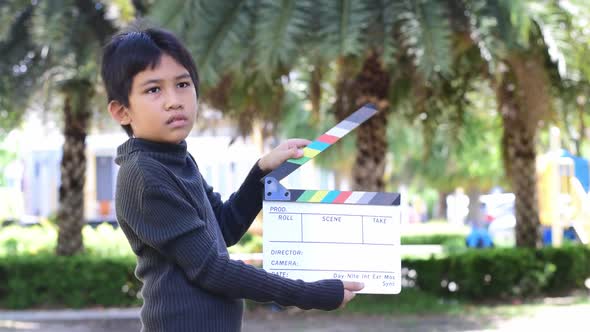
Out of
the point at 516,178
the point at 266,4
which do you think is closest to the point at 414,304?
the point at 516,178

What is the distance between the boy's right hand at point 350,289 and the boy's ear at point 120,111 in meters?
0.71

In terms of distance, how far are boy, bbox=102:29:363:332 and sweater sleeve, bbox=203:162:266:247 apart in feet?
0.92

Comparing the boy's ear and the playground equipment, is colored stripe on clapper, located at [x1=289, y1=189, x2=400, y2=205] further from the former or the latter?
the playground equipment

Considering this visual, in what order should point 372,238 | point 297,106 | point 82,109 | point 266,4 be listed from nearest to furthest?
point 372,238
point 266,4
point 82,109
point 297,106

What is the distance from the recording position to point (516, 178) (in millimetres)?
11492

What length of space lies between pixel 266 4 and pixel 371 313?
3920mm

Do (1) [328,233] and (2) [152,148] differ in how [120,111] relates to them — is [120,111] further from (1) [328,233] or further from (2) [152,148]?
(1) [328,233]

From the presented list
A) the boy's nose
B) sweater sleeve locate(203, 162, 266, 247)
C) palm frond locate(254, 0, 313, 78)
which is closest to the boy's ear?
the boy's nose

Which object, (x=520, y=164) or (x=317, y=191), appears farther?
(x=520, y=164)

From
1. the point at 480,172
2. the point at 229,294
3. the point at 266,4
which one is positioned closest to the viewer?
the point at 229,294

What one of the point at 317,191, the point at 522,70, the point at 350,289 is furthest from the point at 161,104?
the point at 522,70

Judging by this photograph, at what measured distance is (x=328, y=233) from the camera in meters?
2.30

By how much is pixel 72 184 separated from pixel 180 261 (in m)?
9.88

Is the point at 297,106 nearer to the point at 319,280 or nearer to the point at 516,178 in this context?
the point at 516,178
